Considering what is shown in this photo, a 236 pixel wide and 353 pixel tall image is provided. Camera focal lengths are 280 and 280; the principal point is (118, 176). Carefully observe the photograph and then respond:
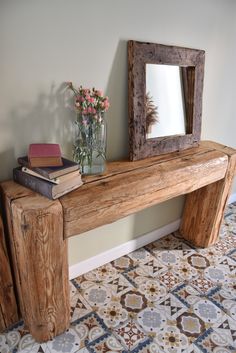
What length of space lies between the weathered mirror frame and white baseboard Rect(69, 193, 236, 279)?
2.24 feet

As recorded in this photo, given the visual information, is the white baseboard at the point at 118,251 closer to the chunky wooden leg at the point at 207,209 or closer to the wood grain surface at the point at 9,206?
the chunky wooden leg at the point at 207,209

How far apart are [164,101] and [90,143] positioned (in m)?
0.57

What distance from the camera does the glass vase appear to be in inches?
51.9

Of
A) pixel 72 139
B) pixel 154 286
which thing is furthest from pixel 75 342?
pixel 72 139

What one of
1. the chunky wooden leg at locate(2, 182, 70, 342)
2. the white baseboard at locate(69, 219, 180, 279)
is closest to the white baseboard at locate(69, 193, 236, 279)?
the white baseboard at locate(69, 219, 180, 279)

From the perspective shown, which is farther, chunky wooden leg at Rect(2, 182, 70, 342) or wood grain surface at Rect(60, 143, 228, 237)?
wood grain surface at Rect(60, 143, 228, 237)

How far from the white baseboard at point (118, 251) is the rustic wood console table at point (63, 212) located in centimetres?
39

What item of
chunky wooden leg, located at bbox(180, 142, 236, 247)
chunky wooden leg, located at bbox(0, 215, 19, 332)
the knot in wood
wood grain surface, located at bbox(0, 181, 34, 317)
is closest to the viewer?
the knot in wood

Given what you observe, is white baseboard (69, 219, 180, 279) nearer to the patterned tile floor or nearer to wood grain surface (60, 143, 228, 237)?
the patterned tile floor

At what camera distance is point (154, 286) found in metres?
1.69

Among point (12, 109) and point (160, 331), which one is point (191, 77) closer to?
point (12, 109)

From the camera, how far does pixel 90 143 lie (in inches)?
53.5

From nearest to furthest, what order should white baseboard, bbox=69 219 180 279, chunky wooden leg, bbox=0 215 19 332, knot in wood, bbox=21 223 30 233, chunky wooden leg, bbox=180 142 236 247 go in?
knot in wood, bbox=21 223 30 233 → chunky wooden leg, bbox=0 215 19 332 → white baseboard, bbox=69 219 180 279 → chunky wooden leg, bbox=180 142 236 247

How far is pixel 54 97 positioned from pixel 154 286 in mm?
1219
